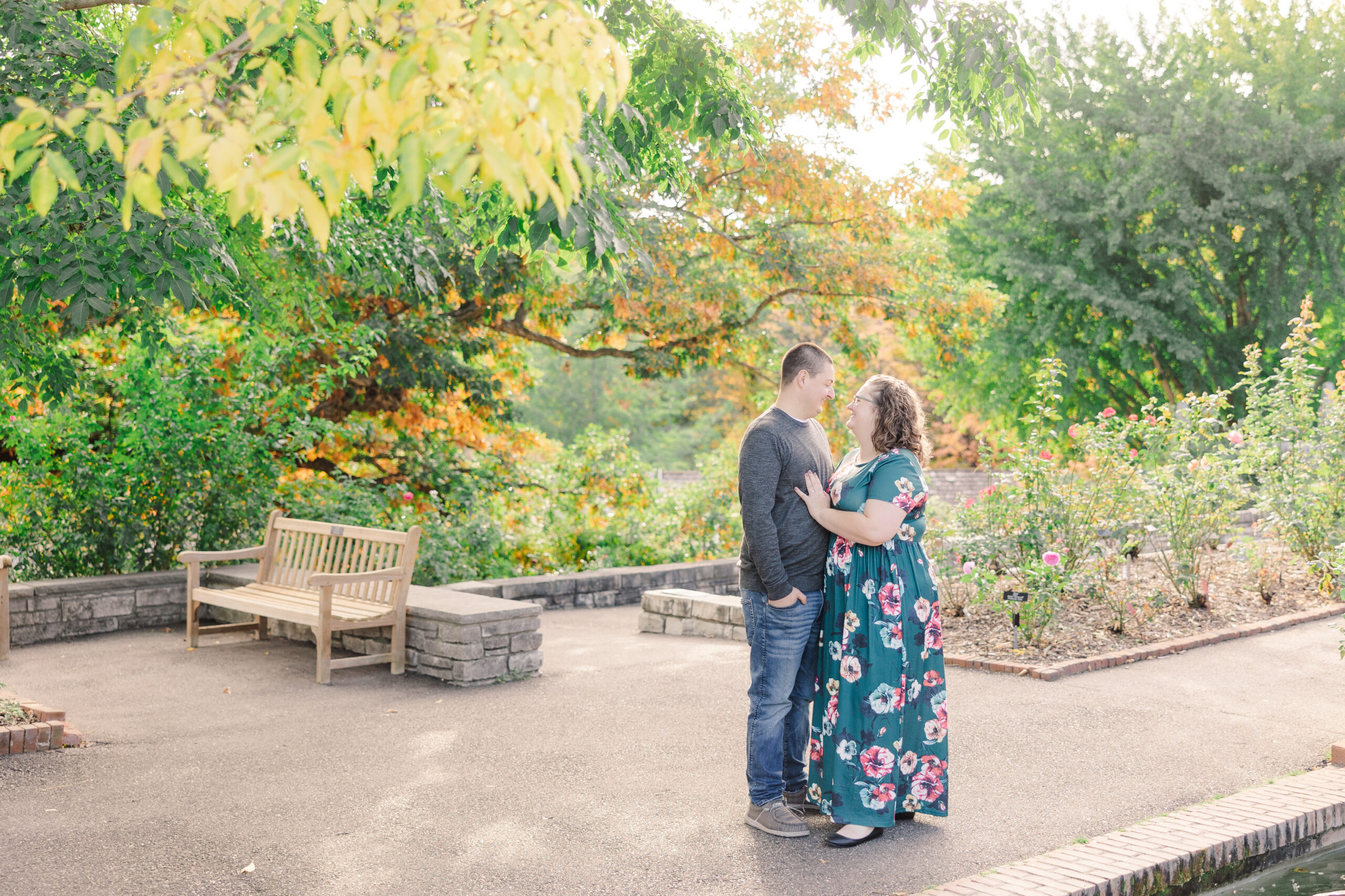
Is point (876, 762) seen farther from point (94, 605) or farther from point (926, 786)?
point (94, 605)

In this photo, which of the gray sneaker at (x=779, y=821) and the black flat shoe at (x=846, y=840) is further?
the gray sneaker at (x=779, y=821)

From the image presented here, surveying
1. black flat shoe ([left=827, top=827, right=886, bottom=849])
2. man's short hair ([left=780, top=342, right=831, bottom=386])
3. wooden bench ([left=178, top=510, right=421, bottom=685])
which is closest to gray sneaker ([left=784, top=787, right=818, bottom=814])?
black flat shoe ([left=827, top=827, right=886, bottom=849])

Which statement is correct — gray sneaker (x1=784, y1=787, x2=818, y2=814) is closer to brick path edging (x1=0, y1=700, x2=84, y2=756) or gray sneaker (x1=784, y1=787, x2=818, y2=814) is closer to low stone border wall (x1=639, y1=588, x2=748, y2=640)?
brick path edging (x1=0, y1=700, x2=84, y2=756)

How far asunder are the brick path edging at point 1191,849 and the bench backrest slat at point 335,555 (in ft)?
14.3

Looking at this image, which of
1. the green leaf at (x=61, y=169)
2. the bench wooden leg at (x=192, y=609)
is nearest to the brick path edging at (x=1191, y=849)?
the green leaf at (x=61, y=169)

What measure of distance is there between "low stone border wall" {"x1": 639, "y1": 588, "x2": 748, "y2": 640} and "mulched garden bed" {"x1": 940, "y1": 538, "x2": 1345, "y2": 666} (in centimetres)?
160

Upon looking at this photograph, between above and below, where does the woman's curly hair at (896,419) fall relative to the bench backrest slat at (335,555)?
above

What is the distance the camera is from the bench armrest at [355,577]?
6.53 meters

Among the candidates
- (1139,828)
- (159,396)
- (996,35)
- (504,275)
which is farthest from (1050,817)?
(504,275)

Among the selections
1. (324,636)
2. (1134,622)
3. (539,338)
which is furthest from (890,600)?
(539,338)

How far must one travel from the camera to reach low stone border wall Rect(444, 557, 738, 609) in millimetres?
9406

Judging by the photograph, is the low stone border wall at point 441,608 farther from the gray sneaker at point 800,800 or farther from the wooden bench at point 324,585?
the gray sneaker at point 800,800

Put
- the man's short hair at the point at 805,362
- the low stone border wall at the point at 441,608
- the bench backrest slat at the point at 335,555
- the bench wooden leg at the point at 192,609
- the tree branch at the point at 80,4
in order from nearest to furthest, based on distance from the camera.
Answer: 1. the man's short hair at the point at 805,362
2. the tree branch at the point at 80,4
3. the low stone border wall at the point at 441,608
4. the bench backrest slat at the point at 335,555
5. the bench wooden leg at the point at 192,609

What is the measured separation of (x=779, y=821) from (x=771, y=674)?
553 mm
